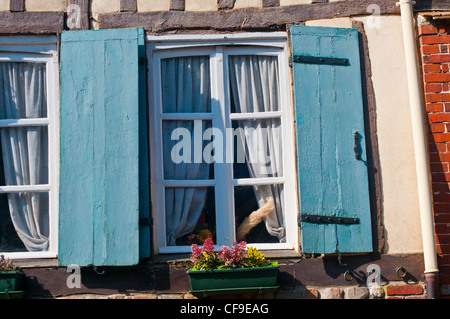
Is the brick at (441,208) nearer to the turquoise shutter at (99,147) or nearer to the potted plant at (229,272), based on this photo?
the potted plant at (229,272)

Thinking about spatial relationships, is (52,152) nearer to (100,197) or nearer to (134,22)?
(100,197)

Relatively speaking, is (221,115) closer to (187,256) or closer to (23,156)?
(187,256)

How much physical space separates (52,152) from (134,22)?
121 centimetres

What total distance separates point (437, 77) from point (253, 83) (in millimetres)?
1428

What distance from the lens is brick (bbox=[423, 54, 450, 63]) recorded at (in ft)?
18.1

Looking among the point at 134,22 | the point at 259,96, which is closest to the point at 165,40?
the point at 134,22

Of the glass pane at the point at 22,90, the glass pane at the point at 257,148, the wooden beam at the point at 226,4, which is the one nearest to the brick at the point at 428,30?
the glass pane at the point at 257,148

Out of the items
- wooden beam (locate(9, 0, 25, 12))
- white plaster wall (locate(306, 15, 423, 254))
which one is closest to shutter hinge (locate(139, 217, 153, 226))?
white plaster wall (locate(306, 15, 423, 254))

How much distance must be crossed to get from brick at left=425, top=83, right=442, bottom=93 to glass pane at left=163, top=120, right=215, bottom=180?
1.72m

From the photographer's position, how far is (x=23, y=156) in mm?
5562

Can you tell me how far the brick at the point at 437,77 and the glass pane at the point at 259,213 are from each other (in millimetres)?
1408

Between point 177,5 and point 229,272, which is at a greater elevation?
point 177,5

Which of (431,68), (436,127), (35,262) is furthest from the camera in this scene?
(431,68)

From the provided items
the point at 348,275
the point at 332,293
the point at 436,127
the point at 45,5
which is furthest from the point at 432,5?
the point at 45,5
